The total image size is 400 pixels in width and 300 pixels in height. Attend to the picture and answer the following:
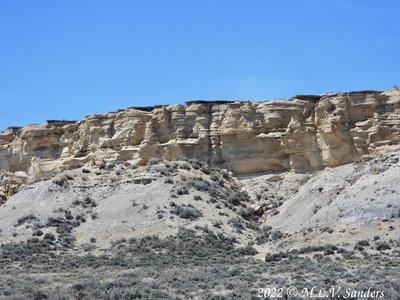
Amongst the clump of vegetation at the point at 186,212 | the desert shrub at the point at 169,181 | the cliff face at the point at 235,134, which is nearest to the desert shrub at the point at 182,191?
the desert shrub at the point at 169,181

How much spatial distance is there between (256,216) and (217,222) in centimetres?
453

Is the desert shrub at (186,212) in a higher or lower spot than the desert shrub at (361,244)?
higher

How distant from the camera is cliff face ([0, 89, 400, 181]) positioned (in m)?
48.7

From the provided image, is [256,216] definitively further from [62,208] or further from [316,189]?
[62,208]

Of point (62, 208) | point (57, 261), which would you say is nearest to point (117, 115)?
point (62, 208)

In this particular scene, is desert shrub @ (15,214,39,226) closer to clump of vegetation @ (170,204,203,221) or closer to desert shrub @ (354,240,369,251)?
clump of vegetation @ (170,204,203,221)

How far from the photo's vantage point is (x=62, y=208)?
46938 millimetres

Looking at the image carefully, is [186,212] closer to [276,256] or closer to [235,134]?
[276,256]

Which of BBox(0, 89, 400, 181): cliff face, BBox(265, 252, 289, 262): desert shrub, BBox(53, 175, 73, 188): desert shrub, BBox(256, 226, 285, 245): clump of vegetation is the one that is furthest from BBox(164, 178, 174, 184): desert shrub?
BBox(265, 252, 289, 262): desert shrub

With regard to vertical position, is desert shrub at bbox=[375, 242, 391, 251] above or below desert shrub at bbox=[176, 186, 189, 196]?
below

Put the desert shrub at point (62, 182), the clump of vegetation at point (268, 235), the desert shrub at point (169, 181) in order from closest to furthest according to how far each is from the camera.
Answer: the clump of vegetation at point (268, 235) < the desert shrub at point (169, 181) < the desert shrub at point (62, 182)

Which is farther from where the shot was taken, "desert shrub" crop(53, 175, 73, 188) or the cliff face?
"desert shrub" crop(53, 175, 73, 188)

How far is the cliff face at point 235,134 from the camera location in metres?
48.7

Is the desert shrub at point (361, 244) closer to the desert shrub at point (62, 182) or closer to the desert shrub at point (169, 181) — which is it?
the desert shrub at point (169, 181)
